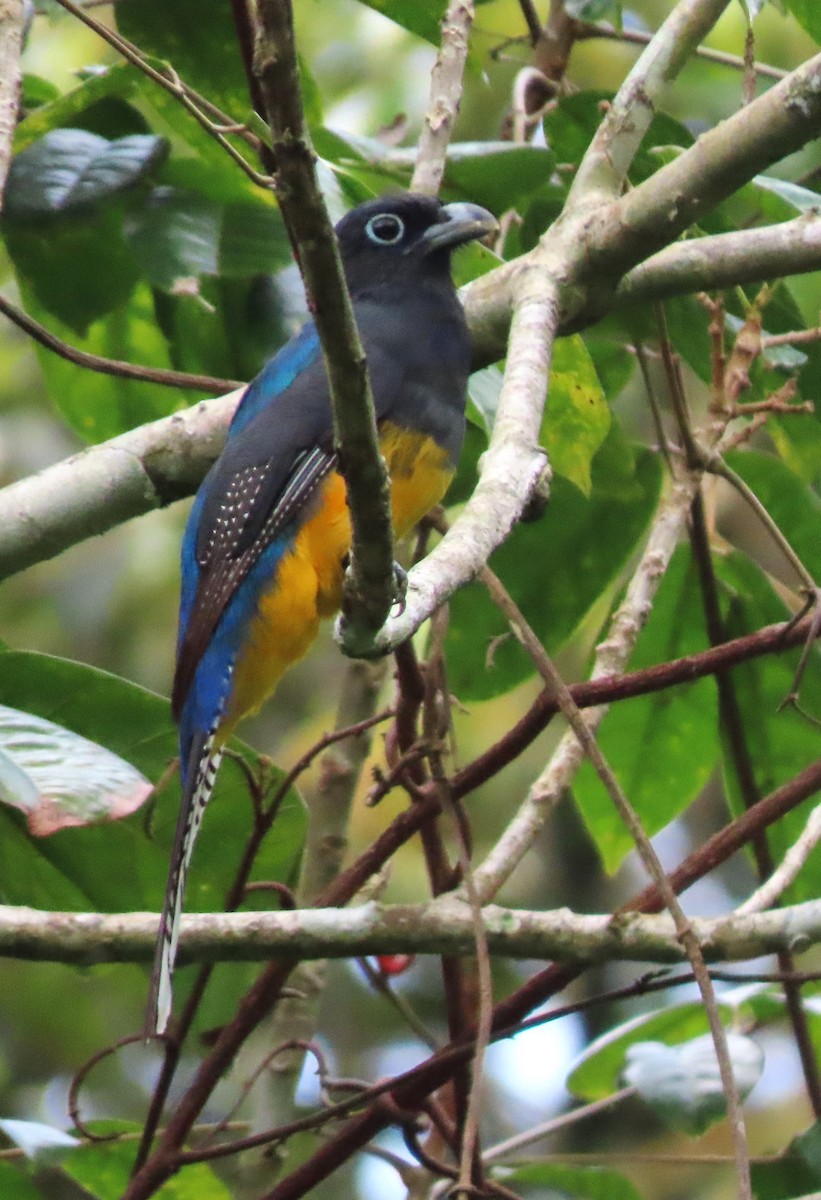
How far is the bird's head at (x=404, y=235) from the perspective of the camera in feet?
10.0

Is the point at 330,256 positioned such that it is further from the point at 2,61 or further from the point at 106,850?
the point at 106,850

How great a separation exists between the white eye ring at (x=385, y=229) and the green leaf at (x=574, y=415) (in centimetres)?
71

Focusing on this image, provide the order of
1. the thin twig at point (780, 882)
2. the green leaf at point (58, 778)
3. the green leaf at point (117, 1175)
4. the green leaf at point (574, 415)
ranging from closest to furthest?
the green leaf at point (58, 778)
the thin twig at point (780, 882)
the green leaf at point (574, 415)
the green leaf at point (117, 1175)

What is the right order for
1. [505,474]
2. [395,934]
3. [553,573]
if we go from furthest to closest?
1. [553,573]
2. [395,934]
3. [505,474]

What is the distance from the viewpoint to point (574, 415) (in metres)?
2.71

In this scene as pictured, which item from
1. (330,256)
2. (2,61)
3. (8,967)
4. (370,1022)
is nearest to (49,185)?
(2,61)

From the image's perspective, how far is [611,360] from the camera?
134 inches

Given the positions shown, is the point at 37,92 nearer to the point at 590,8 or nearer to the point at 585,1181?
the point at 590,8

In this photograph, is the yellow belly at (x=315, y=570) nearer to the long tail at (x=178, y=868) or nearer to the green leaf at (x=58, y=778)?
the long tail at (x=178, y=868)

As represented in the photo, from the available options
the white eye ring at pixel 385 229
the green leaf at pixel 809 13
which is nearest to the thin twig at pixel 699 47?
the green leaf at pixel 809 13

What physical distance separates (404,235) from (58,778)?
1603mm

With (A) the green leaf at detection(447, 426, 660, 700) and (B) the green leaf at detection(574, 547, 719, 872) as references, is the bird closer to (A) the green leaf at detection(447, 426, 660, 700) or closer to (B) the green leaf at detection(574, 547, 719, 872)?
(A) the green leaf at detection(447, 426, 660, 700)

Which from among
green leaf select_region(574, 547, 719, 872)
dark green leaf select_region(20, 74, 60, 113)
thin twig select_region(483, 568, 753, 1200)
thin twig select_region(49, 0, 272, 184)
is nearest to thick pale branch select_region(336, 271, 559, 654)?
thin twig select_region(483, 568, 753, 1200)

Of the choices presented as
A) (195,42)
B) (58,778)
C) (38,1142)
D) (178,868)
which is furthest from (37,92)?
(38,1142)
